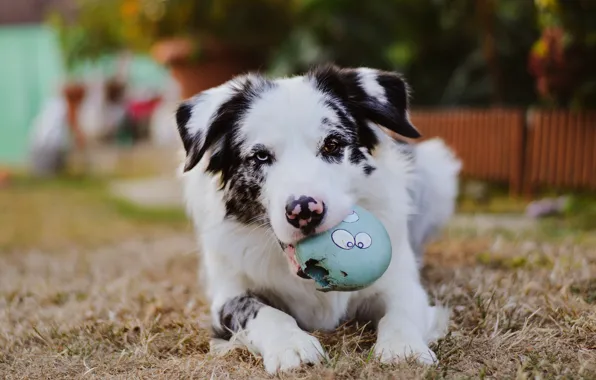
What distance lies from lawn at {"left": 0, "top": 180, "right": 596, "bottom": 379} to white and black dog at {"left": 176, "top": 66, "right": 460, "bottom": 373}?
0.14m

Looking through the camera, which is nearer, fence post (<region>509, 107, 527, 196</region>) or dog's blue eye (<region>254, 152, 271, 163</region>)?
dog's blue eye (<region>254, 152, 271, 163</region>)

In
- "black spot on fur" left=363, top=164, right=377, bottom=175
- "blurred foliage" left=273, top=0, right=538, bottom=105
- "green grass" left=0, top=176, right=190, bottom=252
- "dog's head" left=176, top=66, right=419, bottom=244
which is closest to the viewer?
"dog's head" left=176, top=66, right=419, bottom=244

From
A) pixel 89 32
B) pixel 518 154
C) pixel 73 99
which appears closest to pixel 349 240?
pixel 518 154

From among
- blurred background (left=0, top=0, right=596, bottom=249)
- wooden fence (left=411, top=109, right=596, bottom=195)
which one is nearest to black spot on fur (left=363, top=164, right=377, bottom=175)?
blurred background (left=0, top=0, right=596, bottom=249)

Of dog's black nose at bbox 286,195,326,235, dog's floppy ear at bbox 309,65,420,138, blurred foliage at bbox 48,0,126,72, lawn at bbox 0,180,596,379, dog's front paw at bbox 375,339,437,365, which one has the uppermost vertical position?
blurred foliage at bbox 48,0,126,72

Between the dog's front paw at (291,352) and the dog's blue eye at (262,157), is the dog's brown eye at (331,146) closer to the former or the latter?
the dog's blue eye at (262,157)

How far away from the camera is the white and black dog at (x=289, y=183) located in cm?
265

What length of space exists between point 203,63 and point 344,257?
5729 mm

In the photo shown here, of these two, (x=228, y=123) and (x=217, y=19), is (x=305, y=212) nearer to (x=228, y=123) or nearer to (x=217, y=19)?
(x=228, y=123)

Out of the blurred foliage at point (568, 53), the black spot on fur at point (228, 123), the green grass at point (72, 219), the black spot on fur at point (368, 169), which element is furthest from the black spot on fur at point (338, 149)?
the green grass at point (72, 219)

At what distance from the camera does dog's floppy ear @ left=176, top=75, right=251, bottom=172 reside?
2.94m

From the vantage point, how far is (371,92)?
3004 millimetres

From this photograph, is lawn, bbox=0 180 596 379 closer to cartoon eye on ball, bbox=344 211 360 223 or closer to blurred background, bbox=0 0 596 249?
cartoon eye on ball, bbox=344 211 360 223

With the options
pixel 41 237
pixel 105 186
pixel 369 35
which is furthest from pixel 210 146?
pixel 105 186
